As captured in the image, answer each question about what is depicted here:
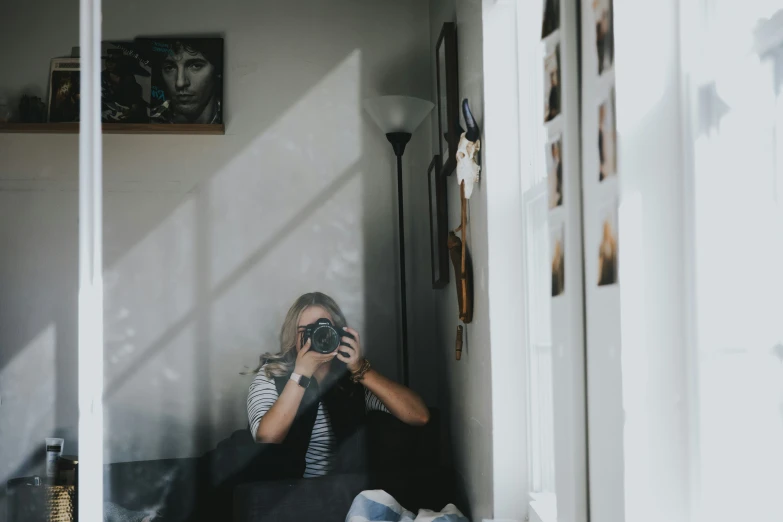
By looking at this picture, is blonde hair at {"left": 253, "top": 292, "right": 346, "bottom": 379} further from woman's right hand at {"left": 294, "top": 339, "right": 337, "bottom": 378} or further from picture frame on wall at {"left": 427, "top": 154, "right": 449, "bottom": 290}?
picture frame on wall at {"left": 427, "top": 154, "right": 449, "bottom": 290}

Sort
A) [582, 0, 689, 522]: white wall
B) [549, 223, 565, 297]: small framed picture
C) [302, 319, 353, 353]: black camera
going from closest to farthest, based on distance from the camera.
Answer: [582, 0, 689, 522]: white wall → [549, 223, 565, 297]: small framed picture → [302, 319, 353, 353]: black camera

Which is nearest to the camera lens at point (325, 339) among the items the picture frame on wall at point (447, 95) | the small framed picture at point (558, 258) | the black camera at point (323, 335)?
the black camera at point (323, 335)

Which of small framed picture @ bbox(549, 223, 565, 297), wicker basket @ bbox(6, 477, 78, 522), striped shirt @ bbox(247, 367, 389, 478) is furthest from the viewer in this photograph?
striped shirt @ bbox(247, 367, 389, 478)

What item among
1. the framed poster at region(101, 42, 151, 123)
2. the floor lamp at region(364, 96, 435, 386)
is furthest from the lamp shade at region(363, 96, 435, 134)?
the framed poster at region(101, 42, 151, 123)

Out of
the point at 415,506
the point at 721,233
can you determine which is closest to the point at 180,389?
the point at 415,506

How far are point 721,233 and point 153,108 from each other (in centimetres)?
165

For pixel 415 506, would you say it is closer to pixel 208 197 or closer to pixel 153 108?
pixel 208 197

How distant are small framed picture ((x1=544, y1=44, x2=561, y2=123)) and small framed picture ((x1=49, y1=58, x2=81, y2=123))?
53.4 inches

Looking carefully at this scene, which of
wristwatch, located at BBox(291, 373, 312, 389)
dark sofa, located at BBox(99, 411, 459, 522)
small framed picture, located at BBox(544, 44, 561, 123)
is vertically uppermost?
small framed picture, located at BBox(544, 44, 561, 123)

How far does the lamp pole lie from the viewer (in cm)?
242

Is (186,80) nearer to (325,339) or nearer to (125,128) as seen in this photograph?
(125,128)

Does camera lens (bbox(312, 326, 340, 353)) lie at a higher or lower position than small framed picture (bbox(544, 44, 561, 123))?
lower

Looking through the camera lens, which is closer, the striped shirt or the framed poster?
the framed poster

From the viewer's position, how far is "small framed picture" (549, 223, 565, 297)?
121 cm
